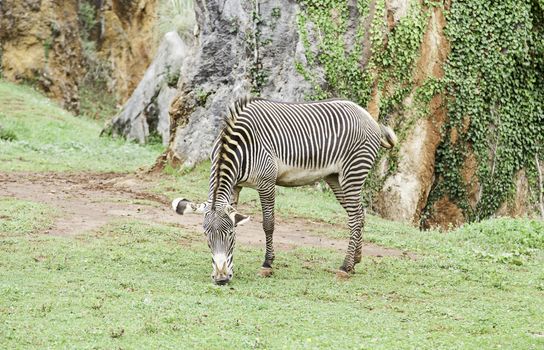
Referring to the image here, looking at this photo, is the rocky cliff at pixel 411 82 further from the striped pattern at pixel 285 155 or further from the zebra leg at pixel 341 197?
the zebra leg at pixel 341 197

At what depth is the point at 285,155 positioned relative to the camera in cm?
1080

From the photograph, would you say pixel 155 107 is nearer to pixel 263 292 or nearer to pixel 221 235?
pixel 221 235

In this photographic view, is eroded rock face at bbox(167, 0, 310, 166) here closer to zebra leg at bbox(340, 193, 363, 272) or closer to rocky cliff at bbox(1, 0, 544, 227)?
rocky cliff at bbox(1, 0, 544, 227)

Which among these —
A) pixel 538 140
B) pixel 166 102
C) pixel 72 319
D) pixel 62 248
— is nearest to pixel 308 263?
pixel 62 248

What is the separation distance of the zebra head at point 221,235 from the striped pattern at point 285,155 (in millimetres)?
12

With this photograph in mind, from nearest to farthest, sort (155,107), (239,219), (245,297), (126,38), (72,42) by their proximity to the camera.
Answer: (245,297), (239,219), (155,107), (72,42), (126,38)

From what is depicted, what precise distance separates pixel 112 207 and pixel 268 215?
5.28m

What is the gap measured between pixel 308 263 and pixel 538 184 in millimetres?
11091

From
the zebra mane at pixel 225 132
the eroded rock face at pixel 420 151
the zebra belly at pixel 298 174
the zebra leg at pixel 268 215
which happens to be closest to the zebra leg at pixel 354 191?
the zebra belly at pixel 298 174

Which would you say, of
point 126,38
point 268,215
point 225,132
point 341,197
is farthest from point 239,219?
point 126,38

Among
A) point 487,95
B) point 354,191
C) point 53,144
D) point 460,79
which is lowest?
point 53,144

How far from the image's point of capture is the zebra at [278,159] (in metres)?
9.73

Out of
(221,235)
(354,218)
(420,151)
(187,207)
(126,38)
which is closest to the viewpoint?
(221,235)

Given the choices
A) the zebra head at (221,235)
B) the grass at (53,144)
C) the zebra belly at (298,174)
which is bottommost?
the grass at (53,144)
